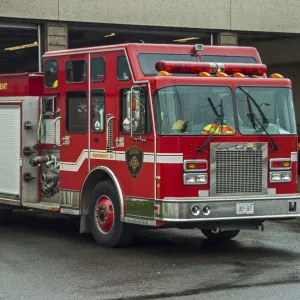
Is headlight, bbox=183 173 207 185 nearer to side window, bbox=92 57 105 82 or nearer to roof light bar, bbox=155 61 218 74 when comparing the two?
roof light bar, bbox=155 61 218 74

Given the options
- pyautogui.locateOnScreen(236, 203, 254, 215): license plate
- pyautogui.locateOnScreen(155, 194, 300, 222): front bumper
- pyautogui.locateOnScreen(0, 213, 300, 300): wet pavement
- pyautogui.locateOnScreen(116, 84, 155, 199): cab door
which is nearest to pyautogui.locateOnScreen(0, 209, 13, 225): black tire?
pyautogui.locateOnScreen(0, 213, 300, 300): wet pavement

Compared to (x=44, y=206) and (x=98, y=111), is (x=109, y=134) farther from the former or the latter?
(x=44, y=206)

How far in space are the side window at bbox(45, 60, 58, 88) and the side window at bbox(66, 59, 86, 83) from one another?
13.8 inches

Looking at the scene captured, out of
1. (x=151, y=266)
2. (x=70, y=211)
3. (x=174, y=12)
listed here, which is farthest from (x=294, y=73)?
(x=151, y=266)

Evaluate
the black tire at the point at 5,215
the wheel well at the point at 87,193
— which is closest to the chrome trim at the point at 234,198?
the wheel well at the point at 87,193

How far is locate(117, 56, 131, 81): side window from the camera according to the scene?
11.6m

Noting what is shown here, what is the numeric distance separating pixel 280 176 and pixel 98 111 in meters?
2.71

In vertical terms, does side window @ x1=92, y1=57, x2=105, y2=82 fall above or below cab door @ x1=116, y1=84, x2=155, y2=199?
above

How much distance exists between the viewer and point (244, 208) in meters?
11.2

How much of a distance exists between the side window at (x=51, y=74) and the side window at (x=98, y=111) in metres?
1.03

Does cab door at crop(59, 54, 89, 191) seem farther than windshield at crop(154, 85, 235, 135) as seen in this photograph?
Yes

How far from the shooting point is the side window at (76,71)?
1245 centimetres

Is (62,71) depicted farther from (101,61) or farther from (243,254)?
(243,254)

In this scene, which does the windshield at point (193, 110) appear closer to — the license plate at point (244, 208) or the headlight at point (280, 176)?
the headlight at point (280, 176)
